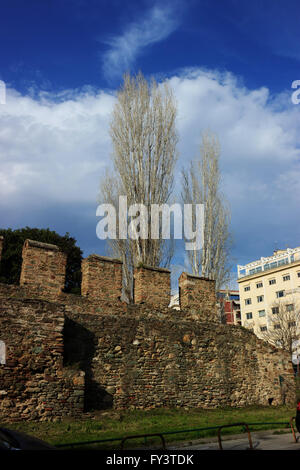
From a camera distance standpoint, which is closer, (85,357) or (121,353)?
(85,357)

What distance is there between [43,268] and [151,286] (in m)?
3.36

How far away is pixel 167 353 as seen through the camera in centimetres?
1028

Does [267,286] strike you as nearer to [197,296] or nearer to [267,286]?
[267,286]

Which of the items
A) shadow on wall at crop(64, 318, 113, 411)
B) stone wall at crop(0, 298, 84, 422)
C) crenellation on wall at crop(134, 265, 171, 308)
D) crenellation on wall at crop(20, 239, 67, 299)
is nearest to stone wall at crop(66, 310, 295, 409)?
shadow on wall at crop(64, 318, 113, 411)

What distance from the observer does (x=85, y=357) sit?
29.6 feet

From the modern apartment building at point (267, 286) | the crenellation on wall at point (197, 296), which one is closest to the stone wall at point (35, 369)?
the crenellation on wall at point (197, 296)

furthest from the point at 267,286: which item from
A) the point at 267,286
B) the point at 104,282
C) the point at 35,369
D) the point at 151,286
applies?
the point at 35,369

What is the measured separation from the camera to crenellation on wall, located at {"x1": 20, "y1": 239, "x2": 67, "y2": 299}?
9.65m

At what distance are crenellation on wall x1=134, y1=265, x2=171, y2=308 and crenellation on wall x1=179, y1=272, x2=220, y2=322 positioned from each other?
74 cm

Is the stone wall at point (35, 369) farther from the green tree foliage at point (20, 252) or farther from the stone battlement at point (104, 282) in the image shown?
the green tree foliage at point (20, 252)

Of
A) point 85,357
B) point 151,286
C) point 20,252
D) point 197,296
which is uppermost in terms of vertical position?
point 20,252

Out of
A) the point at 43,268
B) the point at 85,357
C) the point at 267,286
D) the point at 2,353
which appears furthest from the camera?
the point at 267,286

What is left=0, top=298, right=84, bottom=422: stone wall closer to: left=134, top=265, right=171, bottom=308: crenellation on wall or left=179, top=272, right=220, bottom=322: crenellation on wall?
left=134, top=265, right=171, bottom=308: crenellation on wall
